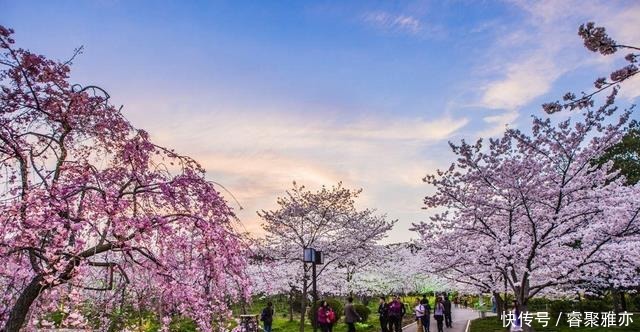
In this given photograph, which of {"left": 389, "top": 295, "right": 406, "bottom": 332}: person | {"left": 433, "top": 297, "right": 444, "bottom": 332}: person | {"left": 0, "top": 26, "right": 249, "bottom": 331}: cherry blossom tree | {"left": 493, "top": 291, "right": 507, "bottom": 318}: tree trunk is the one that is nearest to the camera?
{"left": 0, "top": 26, "right": 249, "bottom": 331}: cherry blossom tree

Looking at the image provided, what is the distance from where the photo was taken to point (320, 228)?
25.1m

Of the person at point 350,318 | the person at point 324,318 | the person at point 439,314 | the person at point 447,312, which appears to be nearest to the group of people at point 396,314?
the person at point 439,314

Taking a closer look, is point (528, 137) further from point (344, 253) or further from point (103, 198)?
point (344, 253)

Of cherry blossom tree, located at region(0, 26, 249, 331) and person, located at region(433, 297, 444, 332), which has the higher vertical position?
cherry blossom tree, located at region(0, 26, 249, 331)

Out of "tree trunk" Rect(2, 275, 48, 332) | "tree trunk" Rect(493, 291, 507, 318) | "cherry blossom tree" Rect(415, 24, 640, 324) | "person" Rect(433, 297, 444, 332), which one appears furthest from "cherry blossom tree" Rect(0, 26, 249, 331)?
"tree trunk" Rect(493, 291, 507, 318)

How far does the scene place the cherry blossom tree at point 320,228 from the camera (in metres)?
24.8

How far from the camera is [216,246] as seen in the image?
6.91 m

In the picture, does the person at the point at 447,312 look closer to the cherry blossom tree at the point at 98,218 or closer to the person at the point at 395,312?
the person at the point at 395,312

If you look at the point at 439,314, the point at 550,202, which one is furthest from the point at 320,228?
the point at 550,202

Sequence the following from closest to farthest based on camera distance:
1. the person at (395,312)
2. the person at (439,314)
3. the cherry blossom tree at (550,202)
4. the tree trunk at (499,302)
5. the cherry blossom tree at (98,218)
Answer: the cherry blossom tree at (98,218)
the cherry blossom tree at (550,202)
the person at (395,312)
the person at (439,314)
the tree trunk at (499,302)

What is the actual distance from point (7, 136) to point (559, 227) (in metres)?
12.9

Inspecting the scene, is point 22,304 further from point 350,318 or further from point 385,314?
point 385,314

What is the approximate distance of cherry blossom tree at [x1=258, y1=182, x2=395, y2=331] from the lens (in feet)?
81.4

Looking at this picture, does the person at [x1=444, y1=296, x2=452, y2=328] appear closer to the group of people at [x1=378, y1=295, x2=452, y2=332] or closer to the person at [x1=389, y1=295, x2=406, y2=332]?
the group of people at [x1=378, y1=295, x2=452, y2=332]
